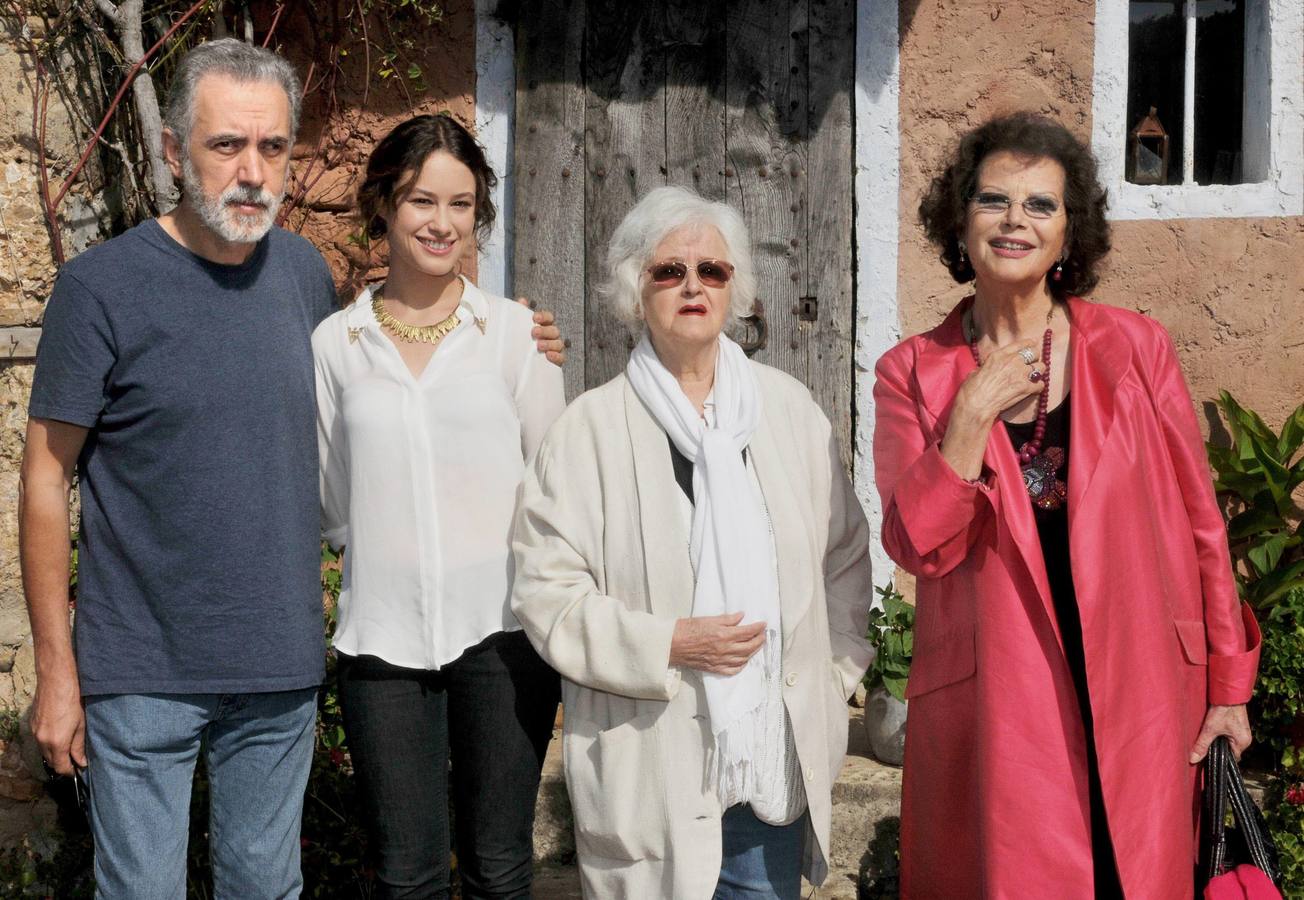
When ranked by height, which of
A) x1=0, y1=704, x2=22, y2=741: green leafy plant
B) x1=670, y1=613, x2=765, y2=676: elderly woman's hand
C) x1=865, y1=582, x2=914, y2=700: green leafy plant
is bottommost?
x1=0, y1=704, x2=22, y2=741: green leafy plant

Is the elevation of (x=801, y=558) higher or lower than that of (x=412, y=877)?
higher

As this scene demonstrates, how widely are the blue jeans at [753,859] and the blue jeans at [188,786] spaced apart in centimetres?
82

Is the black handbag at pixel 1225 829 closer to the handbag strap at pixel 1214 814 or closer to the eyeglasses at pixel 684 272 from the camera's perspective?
the handbag strap at pixel 1214 814

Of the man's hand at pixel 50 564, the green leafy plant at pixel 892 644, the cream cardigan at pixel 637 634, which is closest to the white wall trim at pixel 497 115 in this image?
the green leafy plant at pixel 892 644

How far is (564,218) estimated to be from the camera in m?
4.34

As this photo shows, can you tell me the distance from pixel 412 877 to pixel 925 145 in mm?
2897

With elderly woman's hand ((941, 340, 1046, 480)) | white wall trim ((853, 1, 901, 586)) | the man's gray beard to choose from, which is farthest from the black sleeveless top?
white wall trim ((853, 1, 901, 586))

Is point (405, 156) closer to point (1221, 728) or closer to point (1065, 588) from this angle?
point (1065, 588)

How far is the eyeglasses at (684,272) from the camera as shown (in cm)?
243

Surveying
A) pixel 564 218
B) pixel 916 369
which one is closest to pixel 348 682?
pixel 916 369

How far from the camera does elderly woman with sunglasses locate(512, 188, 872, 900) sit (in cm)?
230

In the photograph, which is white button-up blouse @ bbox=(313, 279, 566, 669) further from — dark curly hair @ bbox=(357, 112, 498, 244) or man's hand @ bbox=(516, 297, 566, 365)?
dark curly hair @ bbox=(357, 112, 498, 244)

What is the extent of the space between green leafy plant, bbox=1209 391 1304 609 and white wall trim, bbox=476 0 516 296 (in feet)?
7.81

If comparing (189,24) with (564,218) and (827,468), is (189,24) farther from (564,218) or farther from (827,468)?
(827,468)
